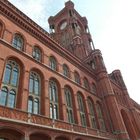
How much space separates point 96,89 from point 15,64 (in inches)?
739

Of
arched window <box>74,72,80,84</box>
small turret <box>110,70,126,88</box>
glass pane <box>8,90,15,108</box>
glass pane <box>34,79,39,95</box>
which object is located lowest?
glass pane <box>8,90,15,108</box>

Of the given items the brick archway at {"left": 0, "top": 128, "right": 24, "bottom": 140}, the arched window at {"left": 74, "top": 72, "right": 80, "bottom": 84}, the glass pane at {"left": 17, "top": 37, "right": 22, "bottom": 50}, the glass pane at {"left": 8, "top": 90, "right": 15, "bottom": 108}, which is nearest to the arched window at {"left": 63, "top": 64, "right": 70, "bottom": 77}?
the arched window at {"left": 74, "top": 72, "right": 80, "bottom": 84}

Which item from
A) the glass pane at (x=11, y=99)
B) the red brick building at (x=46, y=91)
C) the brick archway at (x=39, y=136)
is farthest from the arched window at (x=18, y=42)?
the brick archway at (x=39, y=136)

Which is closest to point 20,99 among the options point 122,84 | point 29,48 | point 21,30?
point 29,48

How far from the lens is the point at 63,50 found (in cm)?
2825

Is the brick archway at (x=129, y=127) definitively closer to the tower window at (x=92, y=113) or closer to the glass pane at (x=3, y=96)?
the tower window at (x=92, y=113)

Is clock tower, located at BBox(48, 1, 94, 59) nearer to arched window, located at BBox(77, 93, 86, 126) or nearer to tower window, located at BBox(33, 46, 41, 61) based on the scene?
A: arched window, located at BBox(77, 93, 86, 126)

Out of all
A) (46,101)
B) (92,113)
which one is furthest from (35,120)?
(92,113)

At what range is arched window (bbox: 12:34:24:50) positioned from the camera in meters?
20.4

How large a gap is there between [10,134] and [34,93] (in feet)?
19.8

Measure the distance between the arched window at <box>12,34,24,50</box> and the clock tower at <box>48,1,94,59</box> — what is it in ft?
91.3

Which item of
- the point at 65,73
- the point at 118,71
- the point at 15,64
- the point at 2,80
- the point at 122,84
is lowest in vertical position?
the point at 2,80

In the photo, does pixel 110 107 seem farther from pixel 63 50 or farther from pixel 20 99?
pixel 20 99

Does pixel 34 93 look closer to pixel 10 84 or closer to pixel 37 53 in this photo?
pixel 10 84
